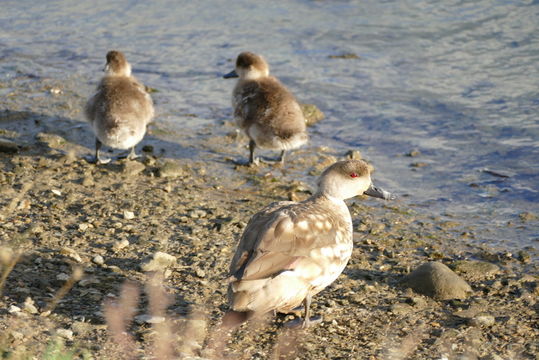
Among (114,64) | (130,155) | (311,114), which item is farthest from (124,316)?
(311,114)

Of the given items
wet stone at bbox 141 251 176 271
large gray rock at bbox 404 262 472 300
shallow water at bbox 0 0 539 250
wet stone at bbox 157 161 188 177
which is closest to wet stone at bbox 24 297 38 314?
wet stone at bbox 141 251 176 271

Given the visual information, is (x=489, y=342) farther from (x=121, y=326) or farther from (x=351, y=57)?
(x=351, y=57)

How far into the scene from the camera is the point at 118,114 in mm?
7879

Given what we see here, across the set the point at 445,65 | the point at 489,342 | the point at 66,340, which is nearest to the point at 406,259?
the point at 489,342

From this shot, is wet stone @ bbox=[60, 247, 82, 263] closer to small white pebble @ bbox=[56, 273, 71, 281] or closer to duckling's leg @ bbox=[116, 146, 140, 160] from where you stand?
small white pebble @ bbox=[56, 273, 71, 281]

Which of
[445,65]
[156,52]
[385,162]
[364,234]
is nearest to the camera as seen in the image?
[364,234]

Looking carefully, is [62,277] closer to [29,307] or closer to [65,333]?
[29,307]

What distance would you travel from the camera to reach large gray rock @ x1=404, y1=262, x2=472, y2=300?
5.42 meters

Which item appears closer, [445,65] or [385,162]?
[385,162]

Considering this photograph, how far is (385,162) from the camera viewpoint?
28.5ft

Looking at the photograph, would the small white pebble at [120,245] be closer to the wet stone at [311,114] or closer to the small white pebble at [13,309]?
the small white pebble at [13,309]

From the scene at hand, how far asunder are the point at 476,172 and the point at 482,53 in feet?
14.3

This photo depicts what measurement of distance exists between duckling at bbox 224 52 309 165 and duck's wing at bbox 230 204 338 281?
324 centimetres

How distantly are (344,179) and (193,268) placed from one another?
1.31m
